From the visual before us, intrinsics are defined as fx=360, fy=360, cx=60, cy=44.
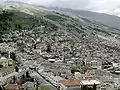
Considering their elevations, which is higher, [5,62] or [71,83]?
[71,83]

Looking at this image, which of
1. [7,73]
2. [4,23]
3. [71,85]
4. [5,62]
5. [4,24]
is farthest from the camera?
[4,23]

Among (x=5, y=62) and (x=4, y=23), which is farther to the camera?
(x=4, y=23)

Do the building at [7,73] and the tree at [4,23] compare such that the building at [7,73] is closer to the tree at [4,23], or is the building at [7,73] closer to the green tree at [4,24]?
the green tree at [4,24]

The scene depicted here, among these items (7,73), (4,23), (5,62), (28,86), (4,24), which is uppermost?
(28,86)

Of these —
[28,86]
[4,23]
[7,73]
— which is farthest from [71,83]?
[4,23]

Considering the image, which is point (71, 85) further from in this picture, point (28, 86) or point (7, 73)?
point (7, 73)

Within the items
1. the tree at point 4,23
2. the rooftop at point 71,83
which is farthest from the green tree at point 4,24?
the rooftop at point 71,83

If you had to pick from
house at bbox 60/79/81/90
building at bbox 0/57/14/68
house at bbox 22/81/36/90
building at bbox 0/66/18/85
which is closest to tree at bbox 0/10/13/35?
building at bbox 0/57/14/68

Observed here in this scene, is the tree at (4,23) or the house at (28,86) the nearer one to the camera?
the house at (28,86)

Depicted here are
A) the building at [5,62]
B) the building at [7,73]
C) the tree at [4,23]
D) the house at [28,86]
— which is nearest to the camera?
the house at [28,86]

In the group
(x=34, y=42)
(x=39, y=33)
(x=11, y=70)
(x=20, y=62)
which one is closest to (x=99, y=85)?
(x=11, y=70)

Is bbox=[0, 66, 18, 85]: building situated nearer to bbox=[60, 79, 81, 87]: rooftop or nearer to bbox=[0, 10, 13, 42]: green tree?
bbox=[60, 79, 81, 87]: rooftop
